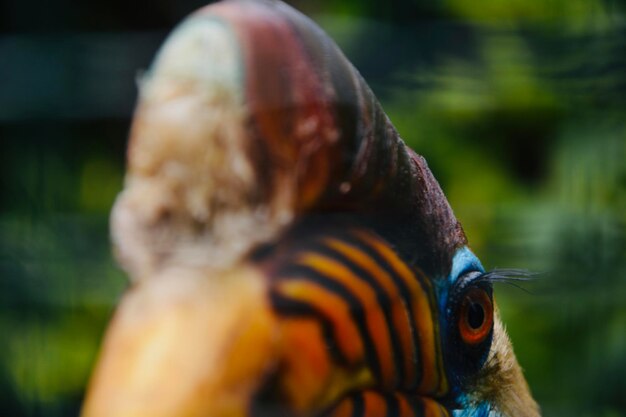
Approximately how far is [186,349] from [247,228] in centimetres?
7

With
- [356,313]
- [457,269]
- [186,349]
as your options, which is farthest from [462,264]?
[186,349]

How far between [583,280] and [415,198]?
0.39 metres

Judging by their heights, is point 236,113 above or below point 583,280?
above

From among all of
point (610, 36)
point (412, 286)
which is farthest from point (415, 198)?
point (610, 36)

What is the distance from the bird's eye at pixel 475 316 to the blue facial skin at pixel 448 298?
0.01m

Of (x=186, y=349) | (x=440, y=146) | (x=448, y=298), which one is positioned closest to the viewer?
(x=186, y=349)

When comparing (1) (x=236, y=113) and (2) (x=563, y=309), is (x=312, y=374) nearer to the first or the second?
(1) (x=236, y=113)

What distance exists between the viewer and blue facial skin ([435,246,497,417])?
597 mm

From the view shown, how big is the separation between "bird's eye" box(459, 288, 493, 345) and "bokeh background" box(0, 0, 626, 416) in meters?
0.18

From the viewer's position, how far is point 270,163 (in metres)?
0.47

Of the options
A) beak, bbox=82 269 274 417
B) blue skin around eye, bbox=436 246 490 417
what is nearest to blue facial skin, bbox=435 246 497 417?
blue skin around eye, bbox=436 246 490 417

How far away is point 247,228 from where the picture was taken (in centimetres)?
47

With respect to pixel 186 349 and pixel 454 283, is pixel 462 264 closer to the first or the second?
pixel 454 283

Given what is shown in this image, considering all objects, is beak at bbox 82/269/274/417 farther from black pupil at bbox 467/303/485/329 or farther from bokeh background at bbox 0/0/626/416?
bokeh background at bbox 0/0/626/416
